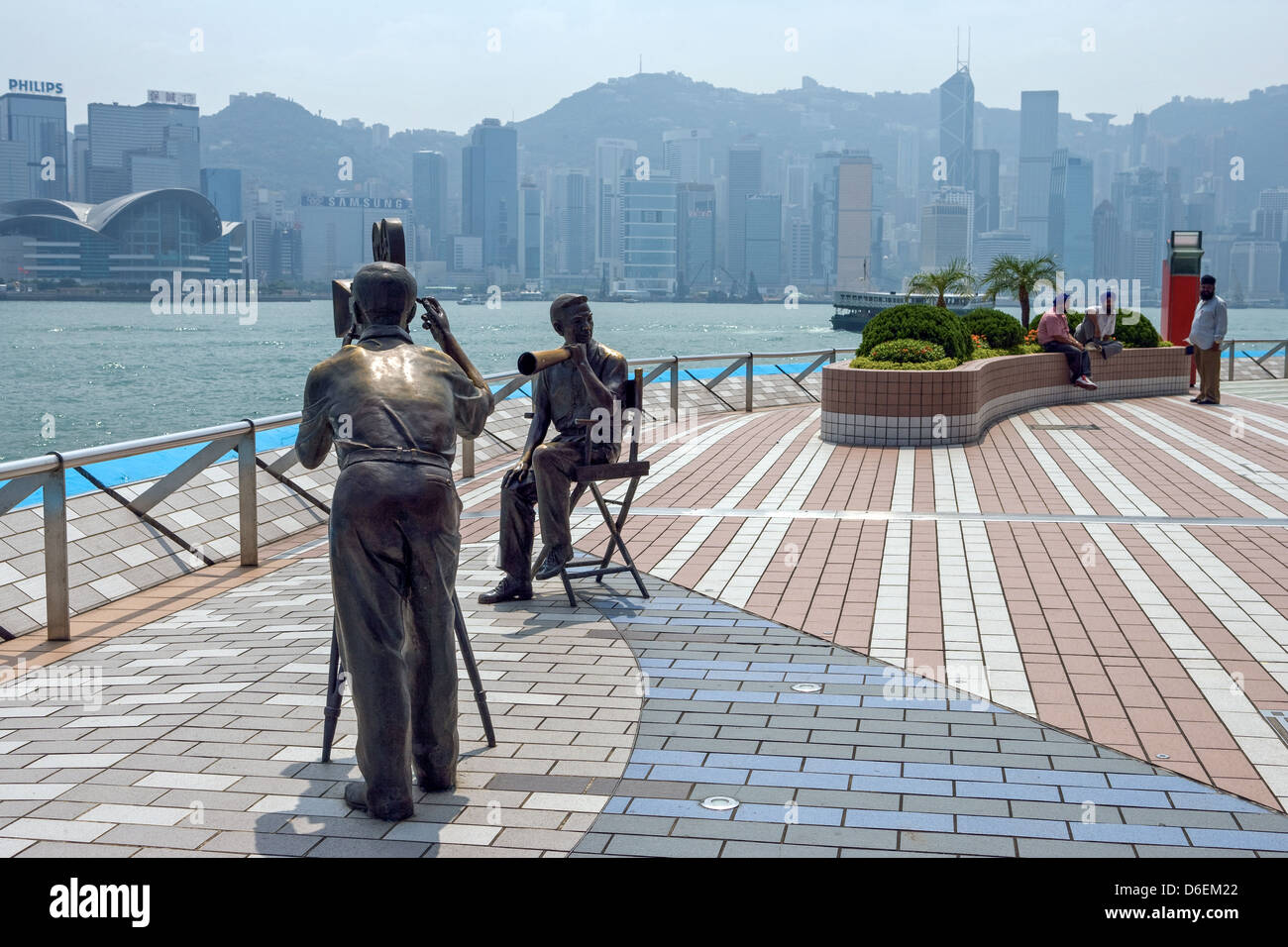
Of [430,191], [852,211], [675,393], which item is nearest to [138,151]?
[430,191]

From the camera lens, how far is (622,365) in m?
7.19

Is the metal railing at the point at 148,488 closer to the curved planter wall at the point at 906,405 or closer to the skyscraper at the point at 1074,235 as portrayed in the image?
the curved planter wall at the point at 906,405

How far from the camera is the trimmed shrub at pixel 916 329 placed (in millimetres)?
14836

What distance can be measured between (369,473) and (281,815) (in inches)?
47.5

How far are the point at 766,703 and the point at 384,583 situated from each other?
6.62ft

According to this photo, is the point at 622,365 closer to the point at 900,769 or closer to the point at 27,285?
the point at 900,769

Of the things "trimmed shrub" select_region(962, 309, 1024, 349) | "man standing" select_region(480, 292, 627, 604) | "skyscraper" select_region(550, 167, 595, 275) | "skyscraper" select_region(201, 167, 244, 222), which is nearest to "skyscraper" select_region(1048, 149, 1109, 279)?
"skyscraper" select_region(550, 167, 595, 275)

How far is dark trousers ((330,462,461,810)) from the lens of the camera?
3881 mm

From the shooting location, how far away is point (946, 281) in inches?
990

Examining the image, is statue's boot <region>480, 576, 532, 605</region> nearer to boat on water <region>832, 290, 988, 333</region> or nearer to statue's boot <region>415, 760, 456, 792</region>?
statue's boot <region>415, 760, 456, 792</region>

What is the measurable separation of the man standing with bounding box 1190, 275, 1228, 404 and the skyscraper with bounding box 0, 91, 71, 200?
17174cm

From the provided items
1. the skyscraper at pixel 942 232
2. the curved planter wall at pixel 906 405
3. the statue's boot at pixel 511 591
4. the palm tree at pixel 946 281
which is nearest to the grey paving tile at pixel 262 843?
the statue's boot at pixel 511 591

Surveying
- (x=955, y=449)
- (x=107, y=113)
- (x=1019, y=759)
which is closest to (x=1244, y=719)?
(x=1019, y=759)
